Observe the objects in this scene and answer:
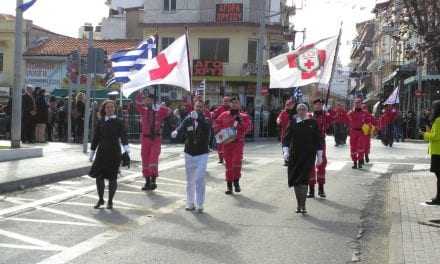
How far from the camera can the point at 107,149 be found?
10789mm

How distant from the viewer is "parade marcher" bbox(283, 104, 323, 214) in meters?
10.4

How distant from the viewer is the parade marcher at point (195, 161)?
10394mm

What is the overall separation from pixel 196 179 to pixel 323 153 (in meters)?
2.87

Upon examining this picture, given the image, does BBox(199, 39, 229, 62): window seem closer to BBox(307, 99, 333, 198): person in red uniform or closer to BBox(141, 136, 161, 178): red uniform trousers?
BBox(307, 99, 333, 198): person in red uniform

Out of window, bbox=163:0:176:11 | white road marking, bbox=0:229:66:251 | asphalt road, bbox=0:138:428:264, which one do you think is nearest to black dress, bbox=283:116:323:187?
asphalt road, bbox=0:138:428:264

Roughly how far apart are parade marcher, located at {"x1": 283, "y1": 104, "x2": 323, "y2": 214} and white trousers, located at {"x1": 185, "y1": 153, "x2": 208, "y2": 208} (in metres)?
1.33

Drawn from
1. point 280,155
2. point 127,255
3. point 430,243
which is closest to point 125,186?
point 127,255

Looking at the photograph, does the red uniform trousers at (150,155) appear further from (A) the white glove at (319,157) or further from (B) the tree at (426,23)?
(B) the tree at (426,23)

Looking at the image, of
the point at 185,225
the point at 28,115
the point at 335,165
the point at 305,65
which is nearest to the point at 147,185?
the point at 185,225

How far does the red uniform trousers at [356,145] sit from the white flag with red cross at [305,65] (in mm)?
4515

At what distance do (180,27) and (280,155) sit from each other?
85.9 feet

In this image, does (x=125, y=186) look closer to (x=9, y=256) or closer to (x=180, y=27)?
(x=9, y=256)

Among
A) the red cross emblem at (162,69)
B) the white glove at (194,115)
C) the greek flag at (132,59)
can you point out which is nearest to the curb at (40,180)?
the red cross emblem at (162,69)

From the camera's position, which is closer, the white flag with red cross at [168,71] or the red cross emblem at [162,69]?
the white flag with red cross at [168,71]
